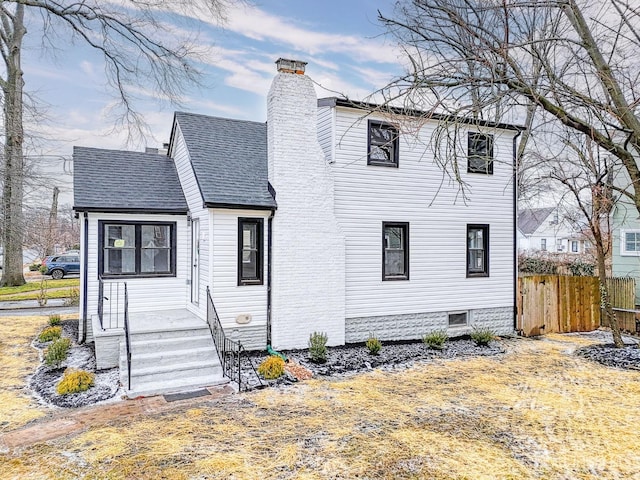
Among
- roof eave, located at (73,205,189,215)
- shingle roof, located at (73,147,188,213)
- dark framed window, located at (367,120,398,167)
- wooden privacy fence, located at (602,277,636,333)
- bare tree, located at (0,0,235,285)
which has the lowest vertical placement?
wooden privacy fence, located at (602,277,636,333)

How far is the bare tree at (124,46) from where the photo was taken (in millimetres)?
15219

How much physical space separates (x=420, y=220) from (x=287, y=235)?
3554 mm

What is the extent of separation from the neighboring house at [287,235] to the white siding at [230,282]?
1.1 inches

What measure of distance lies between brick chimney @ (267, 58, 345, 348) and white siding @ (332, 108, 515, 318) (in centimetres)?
41

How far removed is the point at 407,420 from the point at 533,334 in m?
7.61

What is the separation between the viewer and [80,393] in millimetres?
6863

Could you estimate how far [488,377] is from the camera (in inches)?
313

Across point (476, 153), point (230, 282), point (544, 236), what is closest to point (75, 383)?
point (230, 282)

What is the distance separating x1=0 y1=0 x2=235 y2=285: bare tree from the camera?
1522 centimetres

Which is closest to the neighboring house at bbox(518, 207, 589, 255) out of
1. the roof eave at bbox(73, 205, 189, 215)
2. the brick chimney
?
the brick chimney

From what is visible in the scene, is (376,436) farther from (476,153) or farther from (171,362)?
(476,153)

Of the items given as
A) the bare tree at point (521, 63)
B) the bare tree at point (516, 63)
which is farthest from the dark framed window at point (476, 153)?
the bare tree at point (516, 63)

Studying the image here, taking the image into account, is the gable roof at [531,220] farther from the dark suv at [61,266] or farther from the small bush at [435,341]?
the dark suv at [61,266]

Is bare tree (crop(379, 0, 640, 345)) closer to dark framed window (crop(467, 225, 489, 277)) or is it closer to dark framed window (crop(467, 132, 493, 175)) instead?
dark framed window (crop(467, 132, 493, 175))
